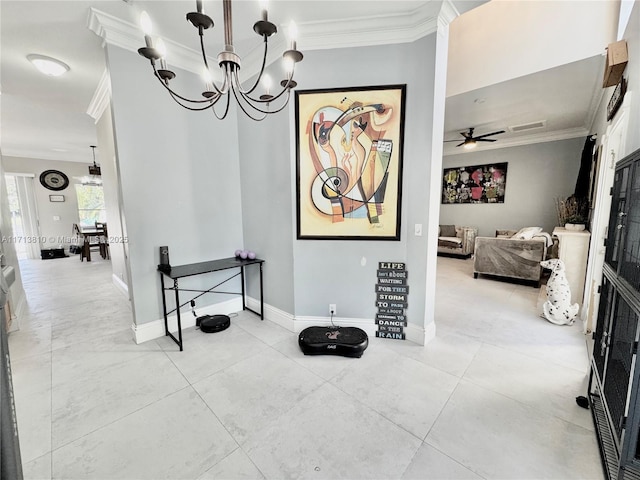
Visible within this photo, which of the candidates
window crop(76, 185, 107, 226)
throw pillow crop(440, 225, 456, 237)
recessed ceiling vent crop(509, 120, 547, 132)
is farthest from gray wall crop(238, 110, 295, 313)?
window crop(76, 185, 107, 226)

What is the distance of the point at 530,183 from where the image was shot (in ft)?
19.7

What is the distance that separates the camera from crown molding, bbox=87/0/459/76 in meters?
2.16

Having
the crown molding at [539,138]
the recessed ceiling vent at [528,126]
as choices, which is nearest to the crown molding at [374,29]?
the recessed ceiling vent at [528,126]

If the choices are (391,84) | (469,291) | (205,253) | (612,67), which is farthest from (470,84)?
(205,253)

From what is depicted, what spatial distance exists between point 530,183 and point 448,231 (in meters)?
1.98

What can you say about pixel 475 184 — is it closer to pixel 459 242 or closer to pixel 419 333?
pixel 459 242

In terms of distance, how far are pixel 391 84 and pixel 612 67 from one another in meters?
1.71

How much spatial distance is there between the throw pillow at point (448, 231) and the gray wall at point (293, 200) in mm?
4941

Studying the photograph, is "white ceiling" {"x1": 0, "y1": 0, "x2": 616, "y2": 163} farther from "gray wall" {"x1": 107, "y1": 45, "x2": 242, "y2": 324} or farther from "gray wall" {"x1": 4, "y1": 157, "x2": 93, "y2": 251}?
"gray wall" {"x1": 4, "y1": 157, "x2": 93, "y2": 251}

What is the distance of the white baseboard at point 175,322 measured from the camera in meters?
2.67

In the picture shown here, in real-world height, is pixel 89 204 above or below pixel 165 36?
below

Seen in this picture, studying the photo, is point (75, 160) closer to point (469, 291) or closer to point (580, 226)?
point (469, 291)

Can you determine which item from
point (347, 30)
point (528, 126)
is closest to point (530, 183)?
point (528, 126)

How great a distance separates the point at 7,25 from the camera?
84.0 inches
